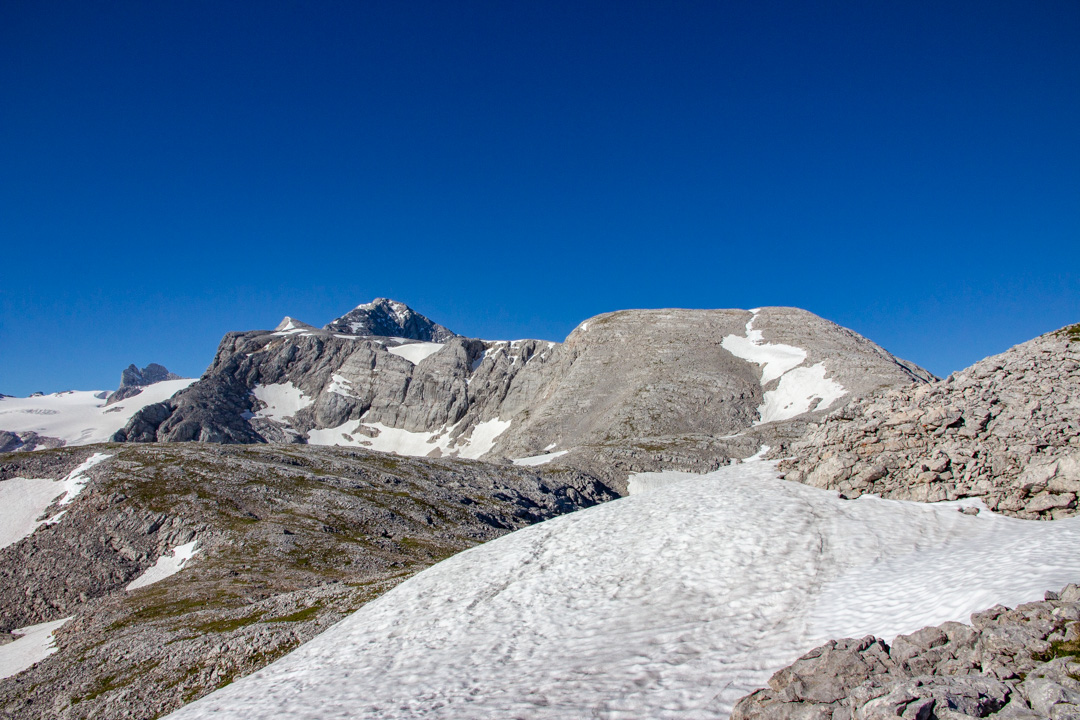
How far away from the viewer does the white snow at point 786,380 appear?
124 metres

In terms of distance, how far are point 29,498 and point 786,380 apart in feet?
457

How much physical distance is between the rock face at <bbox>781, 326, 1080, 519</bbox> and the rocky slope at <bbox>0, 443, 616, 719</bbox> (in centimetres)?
2576

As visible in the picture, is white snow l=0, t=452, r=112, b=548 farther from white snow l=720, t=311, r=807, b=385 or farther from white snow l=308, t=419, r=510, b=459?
white snow l=720, t=311, r=807, b=385

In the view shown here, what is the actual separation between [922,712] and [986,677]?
1852 millimetres

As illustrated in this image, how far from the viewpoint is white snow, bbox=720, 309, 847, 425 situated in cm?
12350

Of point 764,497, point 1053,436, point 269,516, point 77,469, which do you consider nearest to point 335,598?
point 764,497

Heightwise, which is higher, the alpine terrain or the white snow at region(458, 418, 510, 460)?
the white snow at region(458, 418, 510, 460)

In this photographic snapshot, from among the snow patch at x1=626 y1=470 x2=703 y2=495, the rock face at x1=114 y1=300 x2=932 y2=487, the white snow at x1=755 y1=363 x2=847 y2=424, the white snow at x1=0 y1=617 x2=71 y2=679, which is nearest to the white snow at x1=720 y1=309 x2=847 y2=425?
the white snow at x1=755 y1=363 x2=847 y2=424

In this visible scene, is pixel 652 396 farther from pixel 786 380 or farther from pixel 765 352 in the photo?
pixel 765 352

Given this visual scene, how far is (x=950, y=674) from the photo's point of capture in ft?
33.1

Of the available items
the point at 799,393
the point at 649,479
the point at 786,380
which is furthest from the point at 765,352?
the point at 649,479

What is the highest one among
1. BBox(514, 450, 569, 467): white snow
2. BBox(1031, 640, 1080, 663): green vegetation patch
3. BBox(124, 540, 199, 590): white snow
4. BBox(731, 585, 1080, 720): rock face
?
BBox(514, 450, 569, 467): white snow

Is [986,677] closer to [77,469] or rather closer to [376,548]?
[376,548]

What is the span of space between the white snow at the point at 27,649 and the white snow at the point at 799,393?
121m
